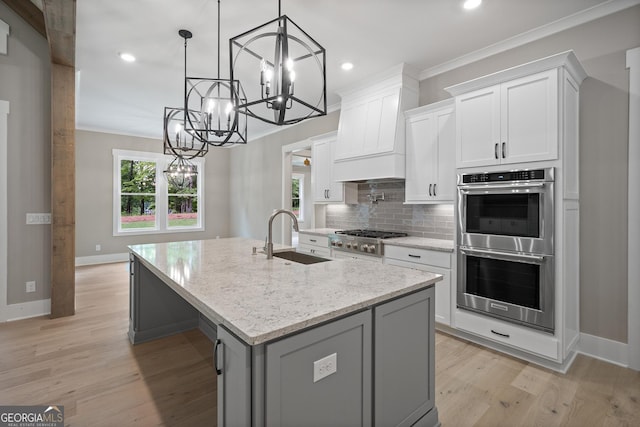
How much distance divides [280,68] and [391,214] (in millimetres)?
3112

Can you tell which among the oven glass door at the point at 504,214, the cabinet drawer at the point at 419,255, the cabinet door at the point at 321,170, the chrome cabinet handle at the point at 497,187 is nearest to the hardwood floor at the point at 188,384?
the cabinet drawer at the point at 419,255

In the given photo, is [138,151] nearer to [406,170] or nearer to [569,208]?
[406,170]

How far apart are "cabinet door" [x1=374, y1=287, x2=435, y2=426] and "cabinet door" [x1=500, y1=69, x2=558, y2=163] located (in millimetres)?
1590

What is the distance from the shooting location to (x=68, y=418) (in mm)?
1883

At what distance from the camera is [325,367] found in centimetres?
123

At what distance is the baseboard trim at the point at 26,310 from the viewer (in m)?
3.46

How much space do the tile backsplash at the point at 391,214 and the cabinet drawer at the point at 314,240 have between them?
1.90 feet

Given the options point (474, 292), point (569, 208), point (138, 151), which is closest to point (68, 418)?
point (474, 292)

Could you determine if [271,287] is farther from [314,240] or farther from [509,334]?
[314,240]

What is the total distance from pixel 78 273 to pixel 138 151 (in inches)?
114

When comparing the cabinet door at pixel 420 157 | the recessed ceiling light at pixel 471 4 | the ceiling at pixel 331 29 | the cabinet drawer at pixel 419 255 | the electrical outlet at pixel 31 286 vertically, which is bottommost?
the electrical outlet at pixel 31 286

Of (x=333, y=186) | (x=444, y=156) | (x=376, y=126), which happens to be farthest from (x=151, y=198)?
(x=444, y=156)

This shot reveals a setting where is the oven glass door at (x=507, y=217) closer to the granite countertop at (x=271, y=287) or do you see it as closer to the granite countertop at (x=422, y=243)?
the granite countertop at (x=422, y=243)

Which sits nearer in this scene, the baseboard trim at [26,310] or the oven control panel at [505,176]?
the oven control panel at [505,176]
